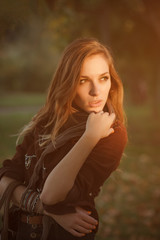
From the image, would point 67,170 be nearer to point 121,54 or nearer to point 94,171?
point 94,171

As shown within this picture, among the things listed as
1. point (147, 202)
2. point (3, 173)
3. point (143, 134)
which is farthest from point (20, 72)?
point (3, 173)

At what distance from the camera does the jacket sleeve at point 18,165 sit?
211 cm

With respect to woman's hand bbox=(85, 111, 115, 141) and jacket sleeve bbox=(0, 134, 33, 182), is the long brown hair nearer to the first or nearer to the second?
jacket sleeve bbox=(0, 134, 33, 182)

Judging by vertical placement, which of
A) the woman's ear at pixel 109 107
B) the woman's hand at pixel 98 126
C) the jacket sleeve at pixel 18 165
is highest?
the woman's ear at pixel 109 107

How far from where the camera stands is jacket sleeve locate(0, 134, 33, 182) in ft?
6.91

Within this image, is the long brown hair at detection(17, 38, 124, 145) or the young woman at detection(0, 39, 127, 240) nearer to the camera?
the young woman at detection(0, 39, 127, 240)

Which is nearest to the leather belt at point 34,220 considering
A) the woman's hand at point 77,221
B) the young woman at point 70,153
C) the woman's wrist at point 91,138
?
the young woman at point 70,153

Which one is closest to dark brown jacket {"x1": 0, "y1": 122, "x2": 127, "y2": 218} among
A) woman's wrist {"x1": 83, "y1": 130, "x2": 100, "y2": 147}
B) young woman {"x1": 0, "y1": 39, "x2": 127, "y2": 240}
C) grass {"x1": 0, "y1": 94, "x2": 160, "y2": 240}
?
young woman {"x1": 0, "y1": 39, "x2": 127, "y2": 240}

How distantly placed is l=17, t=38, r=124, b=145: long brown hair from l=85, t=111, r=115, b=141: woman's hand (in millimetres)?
268

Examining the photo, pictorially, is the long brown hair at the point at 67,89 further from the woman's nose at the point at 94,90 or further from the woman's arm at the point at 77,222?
the woman's arm at the point at 77,222

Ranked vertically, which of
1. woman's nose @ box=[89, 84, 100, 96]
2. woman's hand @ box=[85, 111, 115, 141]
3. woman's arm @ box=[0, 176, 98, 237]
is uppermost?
woman's nose @ box=[89, 84, 100, 96]

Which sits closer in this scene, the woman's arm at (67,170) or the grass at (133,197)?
the woman's arm at (67,170)

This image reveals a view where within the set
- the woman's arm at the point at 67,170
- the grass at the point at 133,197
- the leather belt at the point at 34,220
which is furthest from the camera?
the grass at the point at 133,197

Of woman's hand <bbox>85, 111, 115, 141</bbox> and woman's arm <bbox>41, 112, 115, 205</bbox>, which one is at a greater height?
woman's hand <bbox>85, 111, 115, 141</bbox>
